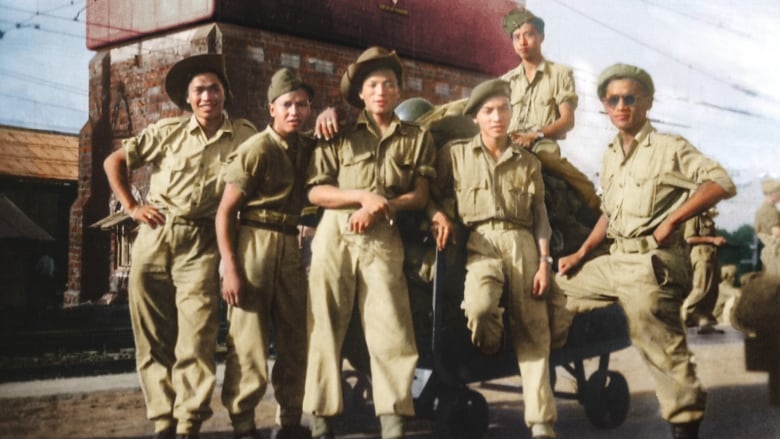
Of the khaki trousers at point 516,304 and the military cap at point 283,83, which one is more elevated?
the military cap at point 283,83

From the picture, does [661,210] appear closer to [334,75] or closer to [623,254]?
[623,254]

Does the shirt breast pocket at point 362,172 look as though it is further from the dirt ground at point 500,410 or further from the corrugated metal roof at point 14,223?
the corrugated metal roof at point 14,223

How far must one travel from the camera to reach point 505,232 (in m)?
4.99

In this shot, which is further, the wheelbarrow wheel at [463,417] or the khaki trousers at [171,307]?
the wheelbarrow wheel at [463,417]

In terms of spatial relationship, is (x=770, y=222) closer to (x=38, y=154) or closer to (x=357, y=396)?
(x=357, y=396)

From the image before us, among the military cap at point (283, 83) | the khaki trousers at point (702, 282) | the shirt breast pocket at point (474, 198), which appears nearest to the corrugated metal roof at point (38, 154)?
the military cap at point (283, 83)

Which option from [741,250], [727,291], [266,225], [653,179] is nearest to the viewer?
[266,225]

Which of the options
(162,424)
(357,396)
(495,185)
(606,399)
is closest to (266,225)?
(162,424)

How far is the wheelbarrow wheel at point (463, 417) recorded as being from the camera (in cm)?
519

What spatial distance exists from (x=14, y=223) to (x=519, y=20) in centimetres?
331

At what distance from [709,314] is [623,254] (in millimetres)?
1915

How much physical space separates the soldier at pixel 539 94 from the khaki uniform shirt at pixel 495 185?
1.75 ft

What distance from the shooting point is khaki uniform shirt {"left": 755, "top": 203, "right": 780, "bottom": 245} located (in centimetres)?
649

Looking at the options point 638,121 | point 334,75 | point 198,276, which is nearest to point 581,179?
point 638,121
